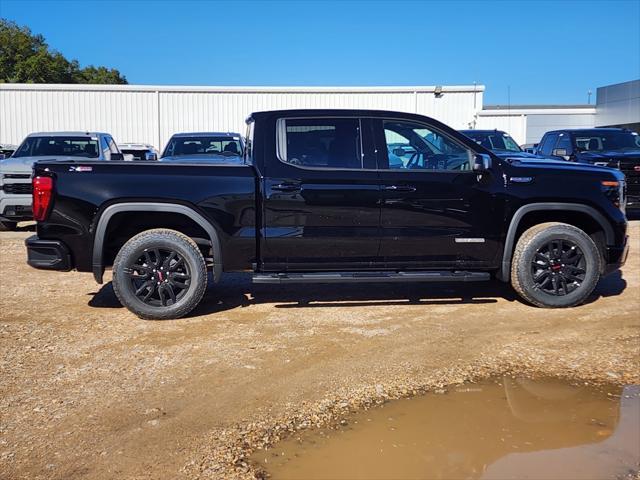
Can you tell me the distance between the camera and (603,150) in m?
13.2

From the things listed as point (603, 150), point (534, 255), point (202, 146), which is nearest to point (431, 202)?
point (534, 255)

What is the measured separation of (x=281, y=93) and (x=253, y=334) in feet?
59.0

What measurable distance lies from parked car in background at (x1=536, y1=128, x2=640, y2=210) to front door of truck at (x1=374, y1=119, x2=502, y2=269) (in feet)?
24.4

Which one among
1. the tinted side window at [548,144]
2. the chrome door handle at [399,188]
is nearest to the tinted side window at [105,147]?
the chrome door handle at [399,188]

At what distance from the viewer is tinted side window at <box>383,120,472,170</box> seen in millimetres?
5965

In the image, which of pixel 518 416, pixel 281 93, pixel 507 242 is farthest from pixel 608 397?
pixel 281 93

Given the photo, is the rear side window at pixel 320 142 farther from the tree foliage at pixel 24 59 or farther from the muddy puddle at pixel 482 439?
the tree foliage at pixel 24 59

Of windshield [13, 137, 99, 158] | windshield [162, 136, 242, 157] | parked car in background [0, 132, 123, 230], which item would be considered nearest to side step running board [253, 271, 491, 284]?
windshield [162, 136, 242, 157]

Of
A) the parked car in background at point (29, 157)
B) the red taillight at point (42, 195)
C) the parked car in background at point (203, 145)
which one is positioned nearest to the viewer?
the red taillight at point (42, 195)

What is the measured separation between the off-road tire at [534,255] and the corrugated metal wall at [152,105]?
16772 mm

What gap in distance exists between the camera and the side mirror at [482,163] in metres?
5.73

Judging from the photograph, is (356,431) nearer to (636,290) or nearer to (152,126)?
(636,290)

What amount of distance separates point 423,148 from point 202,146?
6504mm

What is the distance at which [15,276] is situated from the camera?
309 inches
